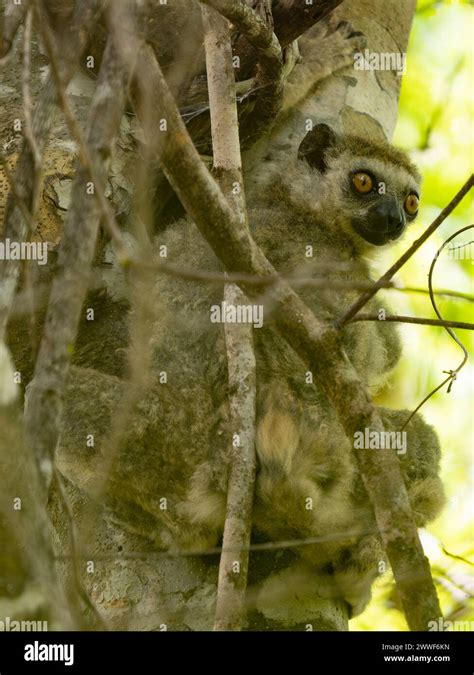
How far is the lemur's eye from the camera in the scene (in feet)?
19.4

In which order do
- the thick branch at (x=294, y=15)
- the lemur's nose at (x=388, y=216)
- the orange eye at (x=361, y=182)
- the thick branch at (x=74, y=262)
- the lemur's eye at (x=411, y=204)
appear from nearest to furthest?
the thick branch at (x=74, y=262)
the thick branch at (x=294, y=15)
the lemur's nose at (x=388, y=216)
the orange eye at (x=361, y=182)
the lemur's eye at (x=411, y=204)

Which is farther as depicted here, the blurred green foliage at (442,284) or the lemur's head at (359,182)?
the blurred green foliage at (442,284)

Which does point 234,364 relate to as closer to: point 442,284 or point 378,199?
point 378,199

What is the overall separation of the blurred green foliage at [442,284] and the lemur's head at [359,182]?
0.48 metres

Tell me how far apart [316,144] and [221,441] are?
2310 mm

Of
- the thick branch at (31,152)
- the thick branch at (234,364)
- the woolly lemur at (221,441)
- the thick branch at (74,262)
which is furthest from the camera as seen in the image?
the woolly lemur at (221,441)

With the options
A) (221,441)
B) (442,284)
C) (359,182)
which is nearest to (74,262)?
(221,441)

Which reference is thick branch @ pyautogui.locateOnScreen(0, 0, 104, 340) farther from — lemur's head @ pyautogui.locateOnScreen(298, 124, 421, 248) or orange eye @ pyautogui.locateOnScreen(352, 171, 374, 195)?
orange eye @ pyautogui.locateOnScreen(352, 171, 374, 195)

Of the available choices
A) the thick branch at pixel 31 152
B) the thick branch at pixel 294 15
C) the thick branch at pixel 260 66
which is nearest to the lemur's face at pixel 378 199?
the thick branch at pixel 260 66

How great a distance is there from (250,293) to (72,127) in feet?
3.67

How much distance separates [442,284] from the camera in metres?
7.42

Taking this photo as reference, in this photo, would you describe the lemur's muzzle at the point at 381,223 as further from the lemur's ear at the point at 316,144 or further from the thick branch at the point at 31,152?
the thick branch at the point at 31,152

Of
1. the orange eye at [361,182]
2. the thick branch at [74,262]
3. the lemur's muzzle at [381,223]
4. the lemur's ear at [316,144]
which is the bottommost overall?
the thick branch at [74,262]

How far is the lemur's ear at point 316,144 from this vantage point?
5.54m
